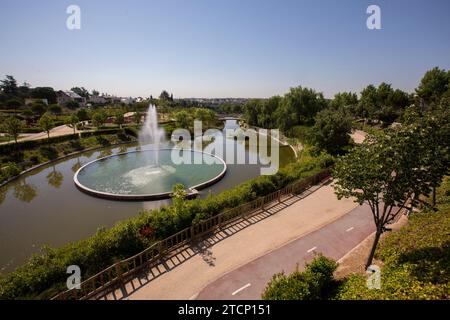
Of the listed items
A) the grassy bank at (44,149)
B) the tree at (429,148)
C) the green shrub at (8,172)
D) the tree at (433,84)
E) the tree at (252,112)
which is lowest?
the green shrub at (8,172)

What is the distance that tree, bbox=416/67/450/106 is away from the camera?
37.5 meters

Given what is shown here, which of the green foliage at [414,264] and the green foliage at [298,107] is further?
the green foliage at [298,107]

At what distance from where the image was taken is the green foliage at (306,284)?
607 centimetres

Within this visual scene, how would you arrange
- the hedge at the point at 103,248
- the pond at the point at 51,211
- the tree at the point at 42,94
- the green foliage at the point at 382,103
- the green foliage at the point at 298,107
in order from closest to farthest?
the hedge at the point at 103,248
the pond at the point at 51,211
the green foliage at the point at 298,107
the green foliage at the point at 382,103
the tree at the point at 42,94

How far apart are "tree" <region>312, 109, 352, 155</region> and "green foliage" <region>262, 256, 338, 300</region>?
18.0 metres

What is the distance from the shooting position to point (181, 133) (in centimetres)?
4122

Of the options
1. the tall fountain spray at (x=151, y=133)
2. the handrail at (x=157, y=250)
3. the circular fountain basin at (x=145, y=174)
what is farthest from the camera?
the tall fountain spray at (x=151, y=133)

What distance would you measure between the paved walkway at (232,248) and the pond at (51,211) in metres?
4.25

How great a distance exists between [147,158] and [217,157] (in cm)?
745

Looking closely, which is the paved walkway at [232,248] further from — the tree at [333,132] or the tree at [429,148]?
the tree at [333,132]

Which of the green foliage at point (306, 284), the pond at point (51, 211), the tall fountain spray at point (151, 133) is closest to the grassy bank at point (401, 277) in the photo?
the green foliage at point (306, 284)

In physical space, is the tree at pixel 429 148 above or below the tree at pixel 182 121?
below

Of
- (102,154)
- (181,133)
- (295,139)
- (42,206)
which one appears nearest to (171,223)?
(42,206)

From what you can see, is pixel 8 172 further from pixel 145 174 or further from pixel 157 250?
pixel 157 250
